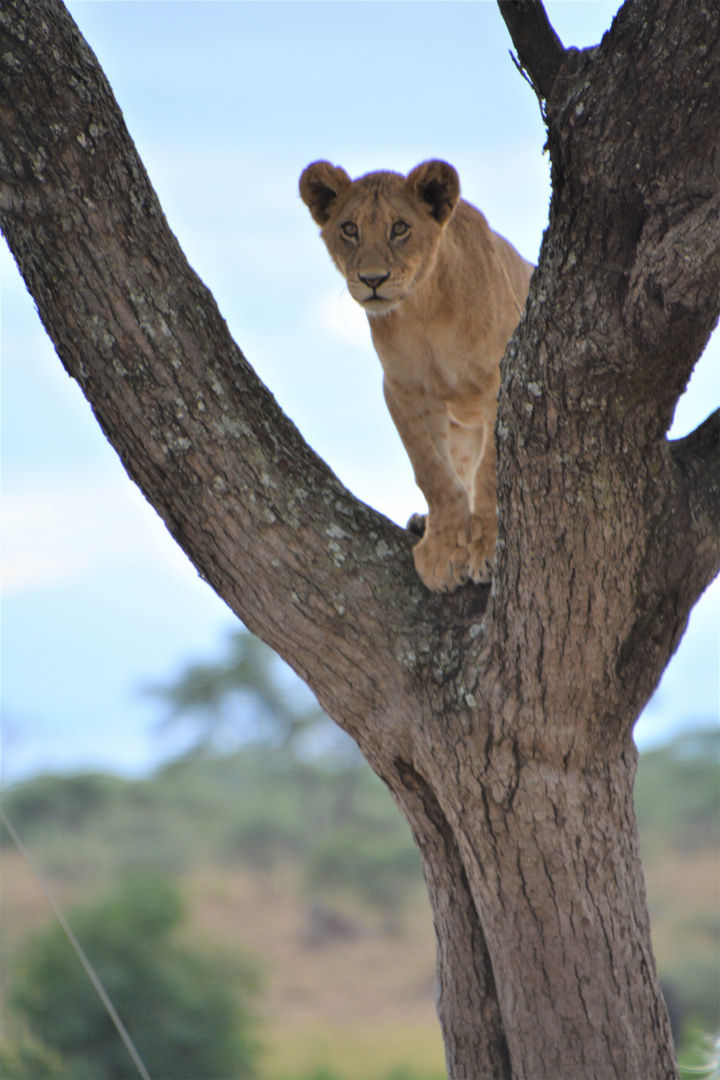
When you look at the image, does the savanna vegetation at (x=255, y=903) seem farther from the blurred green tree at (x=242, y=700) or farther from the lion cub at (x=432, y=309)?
the lion cub at (x=432, y=309)

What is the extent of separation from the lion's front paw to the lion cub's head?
744 mm

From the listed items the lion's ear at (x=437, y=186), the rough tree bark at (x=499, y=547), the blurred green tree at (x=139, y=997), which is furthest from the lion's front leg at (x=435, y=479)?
the blurred green tree at (x=139, y=997)

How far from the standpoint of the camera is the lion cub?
3148 mm

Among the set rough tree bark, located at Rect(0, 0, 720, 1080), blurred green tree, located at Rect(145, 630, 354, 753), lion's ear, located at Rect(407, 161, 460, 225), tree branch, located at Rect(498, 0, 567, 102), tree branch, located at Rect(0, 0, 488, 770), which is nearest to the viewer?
rough tree bark, located at Rect(0, 0, 720, 1080)

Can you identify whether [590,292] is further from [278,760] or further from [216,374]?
[278,760]

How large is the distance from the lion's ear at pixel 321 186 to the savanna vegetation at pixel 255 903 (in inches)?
407

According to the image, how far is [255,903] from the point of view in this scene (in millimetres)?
25234

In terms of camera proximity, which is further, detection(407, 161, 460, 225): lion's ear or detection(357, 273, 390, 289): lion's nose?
detection(407, 161, 460, 225): lion's ear

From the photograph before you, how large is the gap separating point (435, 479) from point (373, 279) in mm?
687

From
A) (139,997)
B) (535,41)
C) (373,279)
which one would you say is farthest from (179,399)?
(139,997)

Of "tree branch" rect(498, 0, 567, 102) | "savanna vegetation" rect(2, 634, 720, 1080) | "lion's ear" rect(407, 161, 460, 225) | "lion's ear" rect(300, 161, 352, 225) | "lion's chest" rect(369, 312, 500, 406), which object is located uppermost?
"savanna vegetation" rect(2, 634, 720, 1080)

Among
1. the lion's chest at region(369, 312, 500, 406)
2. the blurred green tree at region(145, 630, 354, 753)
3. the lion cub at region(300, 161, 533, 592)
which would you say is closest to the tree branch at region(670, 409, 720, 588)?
the lion cub at region(300, 161, 533, 592)

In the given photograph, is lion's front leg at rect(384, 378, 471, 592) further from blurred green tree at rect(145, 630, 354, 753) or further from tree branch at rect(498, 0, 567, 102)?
blurred green tree at rect(145, 630, 354, 753)

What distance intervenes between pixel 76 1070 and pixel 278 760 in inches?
685
